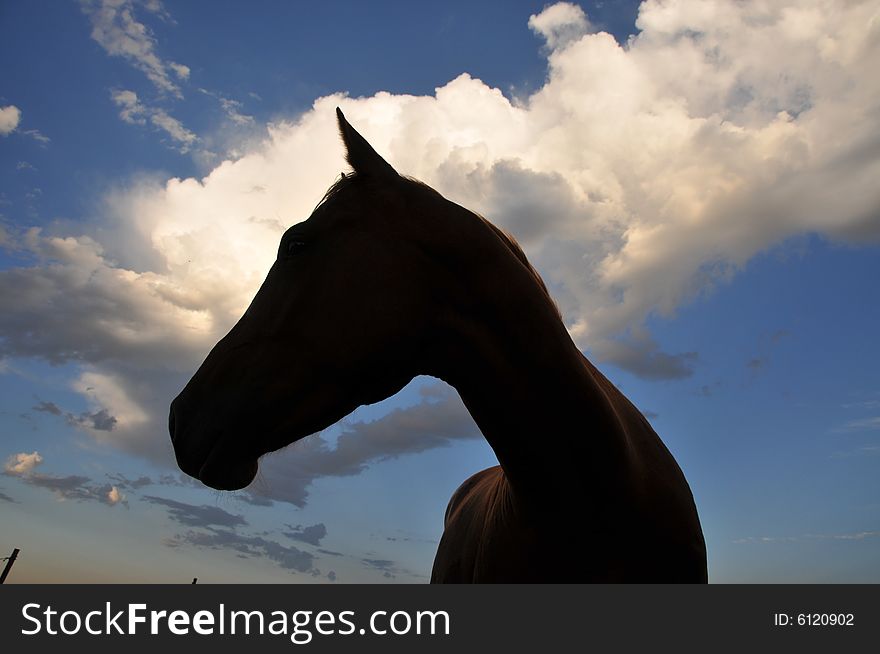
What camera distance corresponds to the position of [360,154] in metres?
2.63

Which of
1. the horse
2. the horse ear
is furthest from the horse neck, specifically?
the horse ear

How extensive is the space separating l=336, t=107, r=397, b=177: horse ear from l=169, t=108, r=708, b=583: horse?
13cm

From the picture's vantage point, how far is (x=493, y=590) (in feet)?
7.59

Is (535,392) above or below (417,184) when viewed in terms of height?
below

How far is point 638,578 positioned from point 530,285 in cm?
134

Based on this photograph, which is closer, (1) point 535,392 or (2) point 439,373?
(1) point 535,392

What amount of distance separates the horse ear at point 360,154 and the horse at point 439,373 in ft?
0.41

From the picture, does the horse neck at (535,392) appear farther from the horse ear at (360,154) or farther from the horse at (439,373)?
the horse ear at (360,154)

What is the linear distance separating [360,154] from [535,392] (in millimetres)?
1373

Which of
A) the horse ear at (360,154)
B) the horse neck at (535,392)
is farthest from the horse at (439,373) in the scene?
the horse ear at (360,154)

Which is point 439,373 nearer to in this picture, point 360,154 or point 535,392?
point 535,392

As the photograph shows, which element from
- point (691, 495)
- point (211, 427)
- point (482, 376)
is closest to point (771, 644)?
point (691, 495)

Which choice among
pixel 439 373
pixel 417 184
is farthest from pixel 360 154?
pixel 439 373

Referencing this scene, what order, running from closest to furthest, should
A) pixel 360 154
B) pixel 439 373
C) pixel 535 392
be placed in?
pixel 535 392 → pixel 439 373 → pixel 360 154
